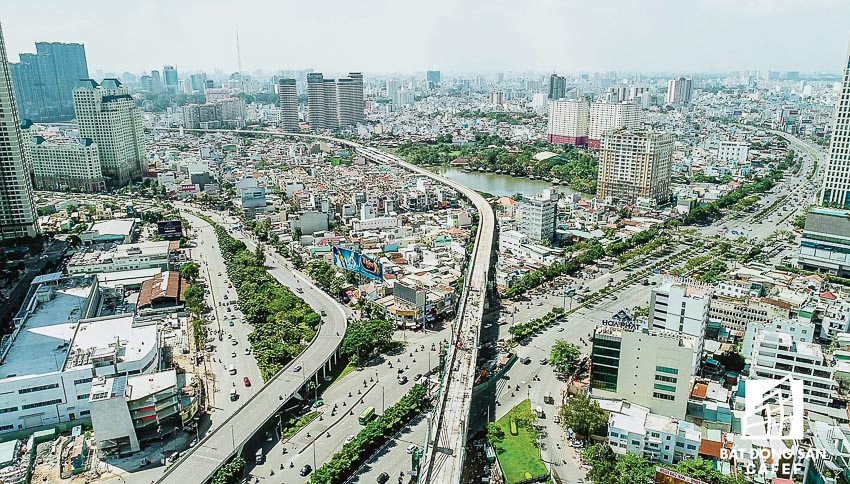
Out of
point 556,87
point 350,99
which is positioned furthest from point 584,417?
point 556,87

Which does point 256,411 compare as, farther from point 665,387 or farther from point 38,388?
point 665,387

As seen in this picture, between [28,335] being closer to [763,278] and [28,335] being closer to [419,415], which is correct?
[419,415]

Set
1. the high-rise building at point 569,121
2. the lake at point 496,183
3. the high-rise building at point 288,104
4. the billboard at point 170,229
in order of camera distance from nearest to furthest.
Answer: the billboard at point 170,229 → the lake at point 496,183 → the high-rise building at point 569,121 → the high-rise building at point 288,104

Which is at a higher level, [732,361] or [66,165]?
[66,165]

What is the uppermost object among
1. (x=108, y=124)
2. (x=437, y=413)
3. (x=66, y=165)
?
(x=108, y=124)

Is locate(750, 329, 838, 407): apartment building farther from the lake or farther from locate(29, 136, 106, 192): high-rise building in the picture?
locate(29, 136, 106, 192): high-rise building

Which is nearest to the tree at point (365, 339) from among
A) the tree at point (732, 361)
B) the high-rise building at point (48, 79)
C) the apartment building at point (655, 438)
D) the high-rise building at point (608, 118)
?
the apartment building at point (655, 438)

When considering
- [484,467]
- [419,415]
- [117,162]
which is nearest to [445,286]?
[419,415]

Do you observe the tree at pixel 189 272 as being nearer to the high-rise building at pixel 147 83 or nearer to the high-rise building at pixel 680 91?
the high-rise building at pixel 680 91
